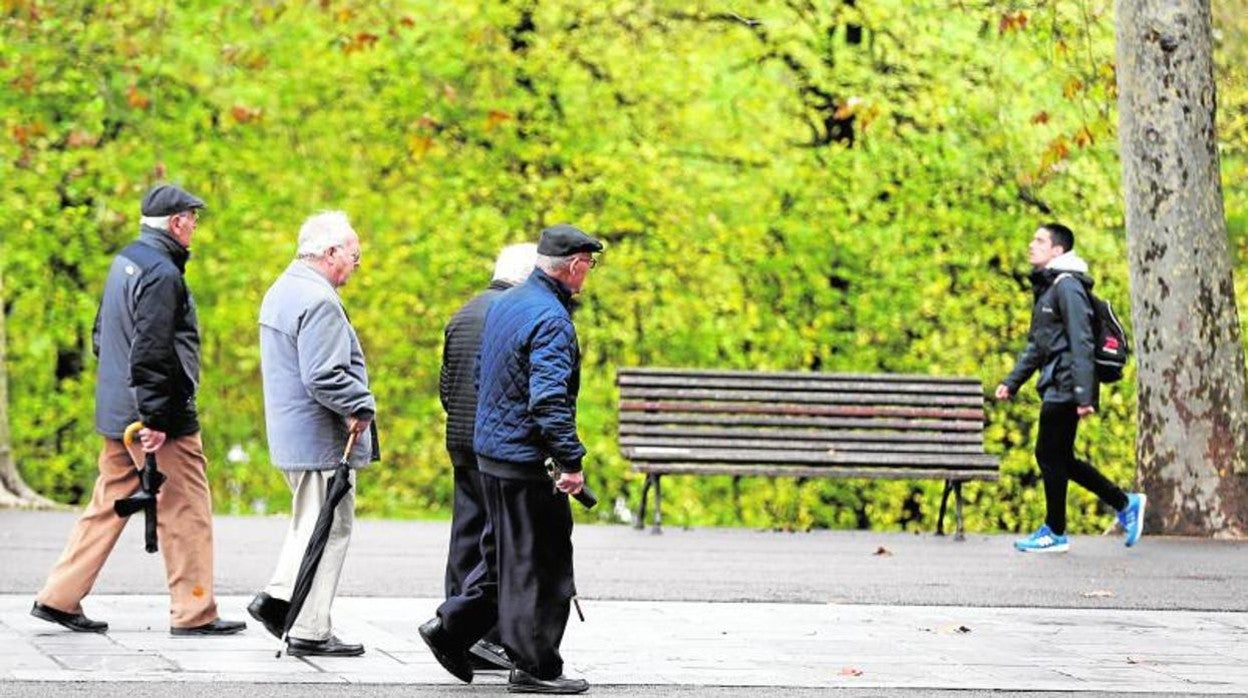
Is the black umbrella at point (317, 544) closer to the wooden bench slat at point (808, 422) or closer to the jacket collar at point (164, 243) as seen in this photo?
the jacket collar at point (164, 243)

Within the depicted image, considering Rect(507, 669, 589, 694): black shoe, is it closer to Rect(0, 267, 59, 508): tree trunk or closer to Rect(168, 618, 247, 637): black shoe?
Rect(168, 618, 247, 637): black shoe

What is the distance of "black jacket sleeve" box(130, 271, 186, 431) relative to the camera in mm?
9508

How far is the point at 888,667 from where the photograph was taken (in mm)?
9203

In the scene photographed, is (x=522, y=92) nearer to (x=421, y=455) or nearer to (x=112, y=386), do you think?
(x=421, y=455)

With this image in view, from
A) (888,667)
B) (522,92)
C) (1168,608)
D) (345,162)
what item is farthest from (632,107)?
(888,667)

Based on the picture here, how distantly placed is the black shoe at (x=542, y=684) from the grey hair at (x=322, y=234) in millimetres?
1964

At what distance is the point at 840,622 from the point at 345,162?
1762cm

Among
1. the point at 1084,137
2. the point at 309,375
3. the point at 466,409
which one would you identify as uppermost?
the point at 1084,137

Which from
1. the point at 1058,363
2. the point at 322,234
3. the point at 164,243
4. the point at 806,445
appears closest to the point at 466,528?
the point at 322,234

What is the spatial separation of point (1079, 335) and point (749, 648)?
5324mm

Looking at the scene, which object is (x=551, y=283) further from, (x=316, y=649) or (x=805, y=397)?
(x=805, y=397)

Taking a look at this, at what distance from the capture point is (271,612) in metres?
9.23

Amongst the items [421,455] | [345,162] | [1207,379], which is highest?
[345,162]

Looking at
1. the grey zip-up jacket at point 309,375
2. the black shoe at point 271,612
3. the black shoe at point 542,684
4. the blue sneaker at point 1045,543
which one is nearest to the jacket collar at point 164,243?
the grey zip-up jacket at point 309,375
